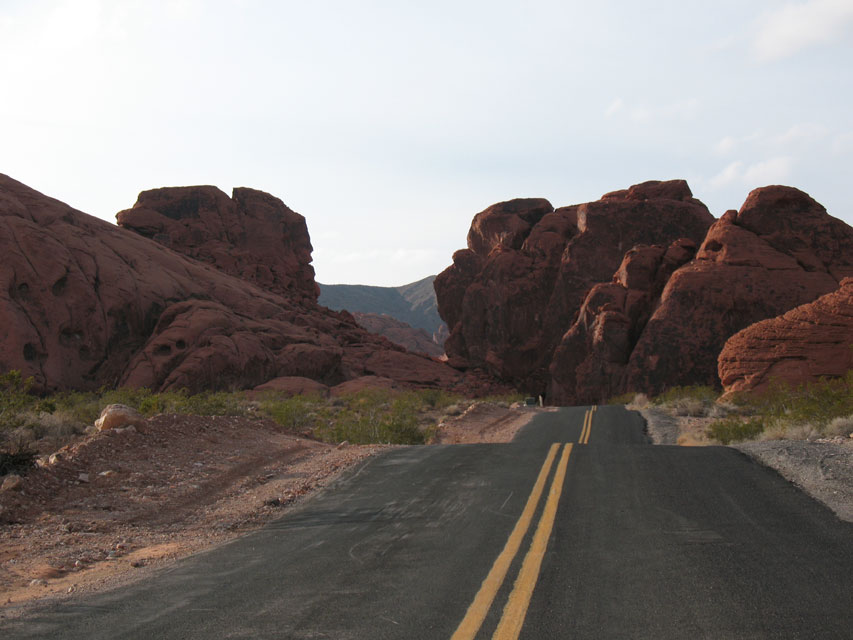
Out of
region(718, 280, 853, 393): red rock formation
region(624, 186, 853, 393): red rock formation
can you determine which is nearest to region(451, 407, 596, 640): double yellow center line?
region(718, 280, 853, 393): red rock formation

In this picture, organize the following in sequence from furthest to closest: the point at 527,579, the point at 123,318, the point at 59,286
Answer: the point at 123,318 < the point at 59,286 < the point at 527,579

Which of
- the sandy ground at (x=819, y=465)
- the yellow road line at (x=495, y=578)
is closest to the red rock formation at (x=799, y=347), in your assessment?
the sandy ground at (x=819, y=465)

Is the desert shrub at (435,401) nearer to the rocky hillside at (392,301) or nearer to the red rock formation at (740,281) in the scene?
the red rock formation at (740,281)

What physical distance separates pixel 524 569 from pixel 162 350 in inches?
1501

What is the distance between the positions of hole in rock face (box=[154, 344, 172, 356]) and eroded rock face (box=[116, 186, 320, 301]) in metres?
21.9

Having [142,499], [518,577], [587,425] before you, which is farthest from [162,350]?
[518,577]

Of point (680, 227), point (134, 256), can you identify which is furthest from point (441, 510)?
point (680, 227)

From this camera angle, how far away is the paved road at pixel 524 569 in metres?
4.33

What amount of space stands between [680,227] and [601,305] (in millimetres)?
11873

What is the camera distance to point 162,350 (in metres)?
39.6

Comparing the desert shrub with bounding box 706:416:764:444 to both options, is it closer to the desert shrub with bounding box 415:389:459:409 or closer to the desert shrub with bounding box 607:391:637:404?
the desert shrub with bounding box 415:389:459:409

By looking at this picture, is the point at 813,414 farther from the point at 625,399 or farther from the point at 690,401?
the point at 625,399

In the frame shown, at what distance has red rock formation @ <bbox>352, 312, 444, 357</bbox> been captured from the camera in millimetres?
123312

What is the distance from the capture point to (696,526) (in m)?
6.50
